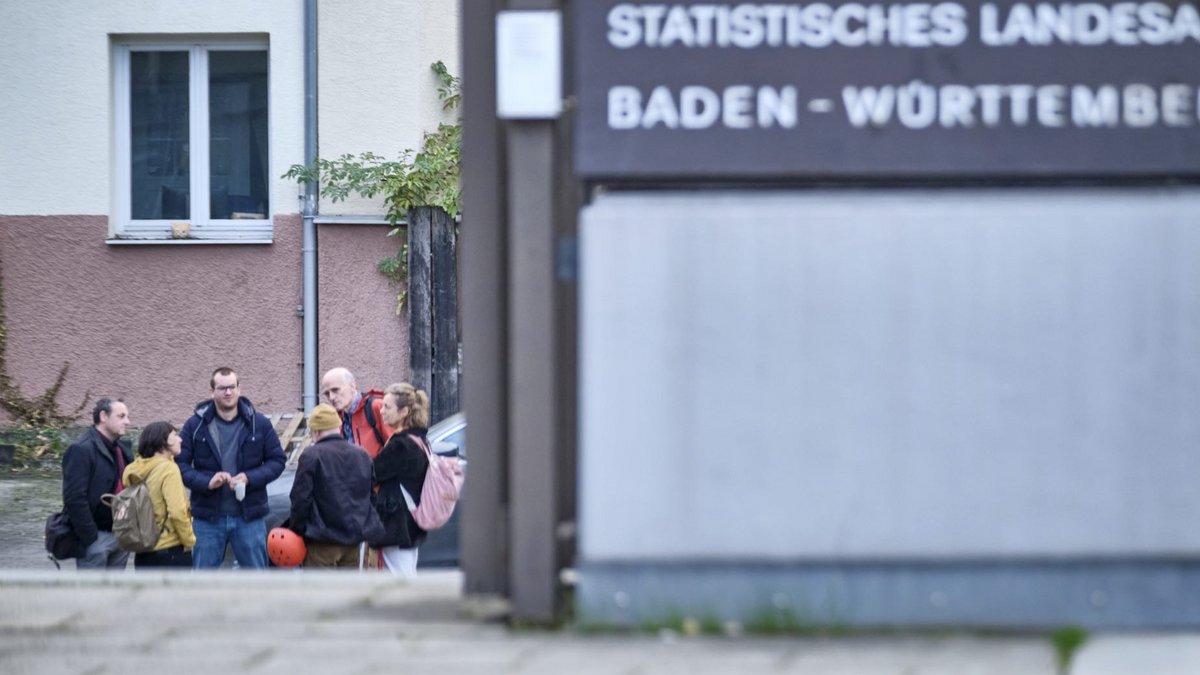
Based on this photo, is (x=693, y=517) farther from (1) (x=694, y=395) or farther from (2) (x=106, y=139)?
(2) (x=106, y=139)

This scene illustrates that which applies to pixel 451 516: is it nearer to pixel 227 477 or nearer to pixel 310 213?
pixel 227 477

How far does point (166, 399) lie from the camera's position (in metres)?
15.2

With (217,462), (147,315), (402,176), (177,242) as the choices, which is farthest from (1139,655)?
(147,315)

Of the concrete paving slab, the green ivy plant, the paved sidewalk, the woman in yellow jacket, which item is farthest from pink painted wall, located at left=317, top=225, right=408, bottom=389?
the concrete paving slab

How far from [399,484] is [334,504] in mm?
399

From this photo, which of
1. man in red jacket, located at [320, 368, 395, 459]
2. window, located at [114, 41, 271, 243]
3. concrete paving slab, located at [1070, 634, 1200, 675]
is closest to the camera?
concrete paving slab, located at [1070, 634, 1200, 675]

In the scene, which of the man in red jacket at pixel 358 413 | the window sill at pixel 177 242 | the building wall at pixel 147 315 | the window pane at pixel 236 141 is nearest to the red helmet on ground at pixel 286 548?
the man in red jacket at pixel 358 413

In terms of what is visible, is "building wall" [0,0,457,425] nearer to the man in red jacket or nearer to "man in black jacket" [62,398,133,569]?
the man in red jacket

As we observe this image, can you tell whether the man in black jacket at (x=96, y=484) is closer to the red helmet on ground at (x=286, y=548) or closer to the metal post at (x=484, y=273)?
the red helmet on ground at (x=286, y=548)

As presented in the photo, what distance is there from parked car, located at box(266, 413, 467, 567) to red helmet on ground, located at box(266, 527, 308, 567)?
1.82 feet

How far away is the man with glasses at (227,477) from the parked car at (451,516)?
229 mm

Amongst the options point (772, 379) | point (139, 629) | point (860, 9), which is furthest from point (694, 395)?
point (139, 629)

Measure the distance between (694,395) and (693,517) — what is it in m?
0.46

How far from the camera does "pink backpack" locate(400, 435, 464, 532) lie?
8.82 metres
